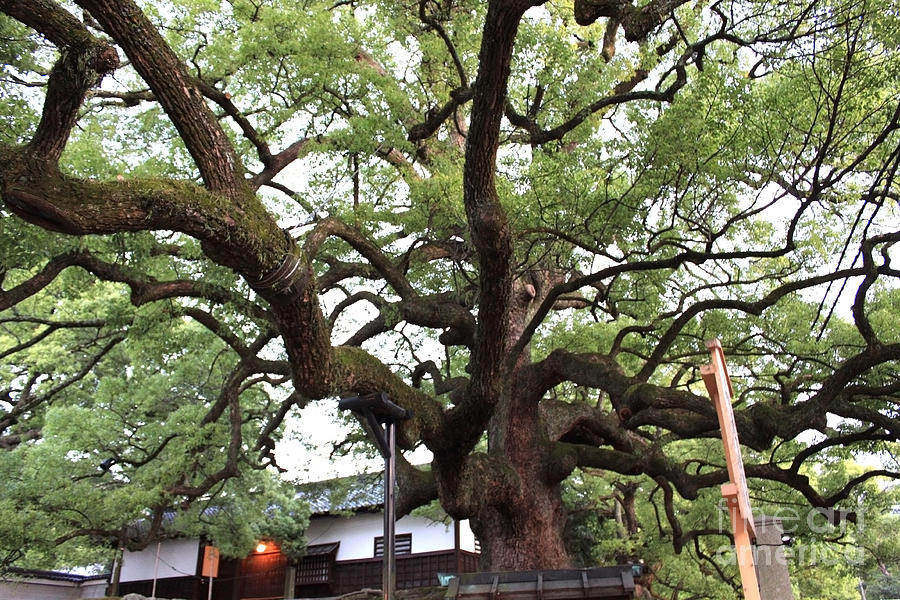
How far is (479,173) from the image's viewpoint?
4527mm

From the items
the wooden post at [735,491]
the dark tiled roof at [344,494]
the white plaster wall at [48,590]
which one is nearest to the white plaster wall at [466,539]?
the dark tiled roof at [344,494]

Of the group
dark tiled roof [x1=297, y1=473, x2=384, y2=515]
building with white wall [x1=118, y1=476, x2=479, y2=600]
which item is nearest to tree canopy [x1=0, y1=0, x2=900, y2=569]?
dark tiled roof [x1=297, y1=473, x2=384, y2=515]

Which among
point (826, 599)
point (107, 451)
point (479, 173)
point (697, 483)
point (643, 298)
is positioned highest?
point (643, 298)

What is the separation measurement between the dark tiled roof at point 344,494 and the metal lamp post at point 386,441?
7.46 meters

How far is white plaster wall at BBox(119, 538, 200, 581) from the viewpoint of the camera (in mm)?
15086

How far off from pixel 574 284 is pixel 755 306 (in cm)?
172

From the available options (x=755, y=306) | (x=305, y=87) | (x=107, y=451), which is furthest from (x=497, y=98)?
(x=107, y=451)

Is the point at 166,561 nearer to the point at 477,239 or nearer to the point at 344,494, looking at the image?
the point at 344,494

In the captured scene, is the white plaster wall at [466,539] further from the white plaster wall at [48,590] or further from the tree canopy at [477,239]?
the white plaster wall at [48,590]

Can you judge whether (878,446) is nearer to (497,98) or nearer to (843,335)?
(843,335)

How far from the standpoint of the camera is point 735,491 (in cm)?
268

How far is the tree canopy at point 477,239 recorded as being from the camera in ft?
15.4

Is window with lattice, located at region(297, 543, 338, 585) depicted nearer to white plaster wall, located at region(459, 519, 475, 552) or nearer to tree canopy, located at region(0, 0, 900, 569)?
white plaster wall, located at region(459, 519, 475, 552)

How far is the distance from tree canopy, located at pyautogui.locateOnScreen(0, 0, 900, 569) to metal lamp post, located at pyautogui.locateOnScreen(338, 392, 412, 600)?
2.72 ft
